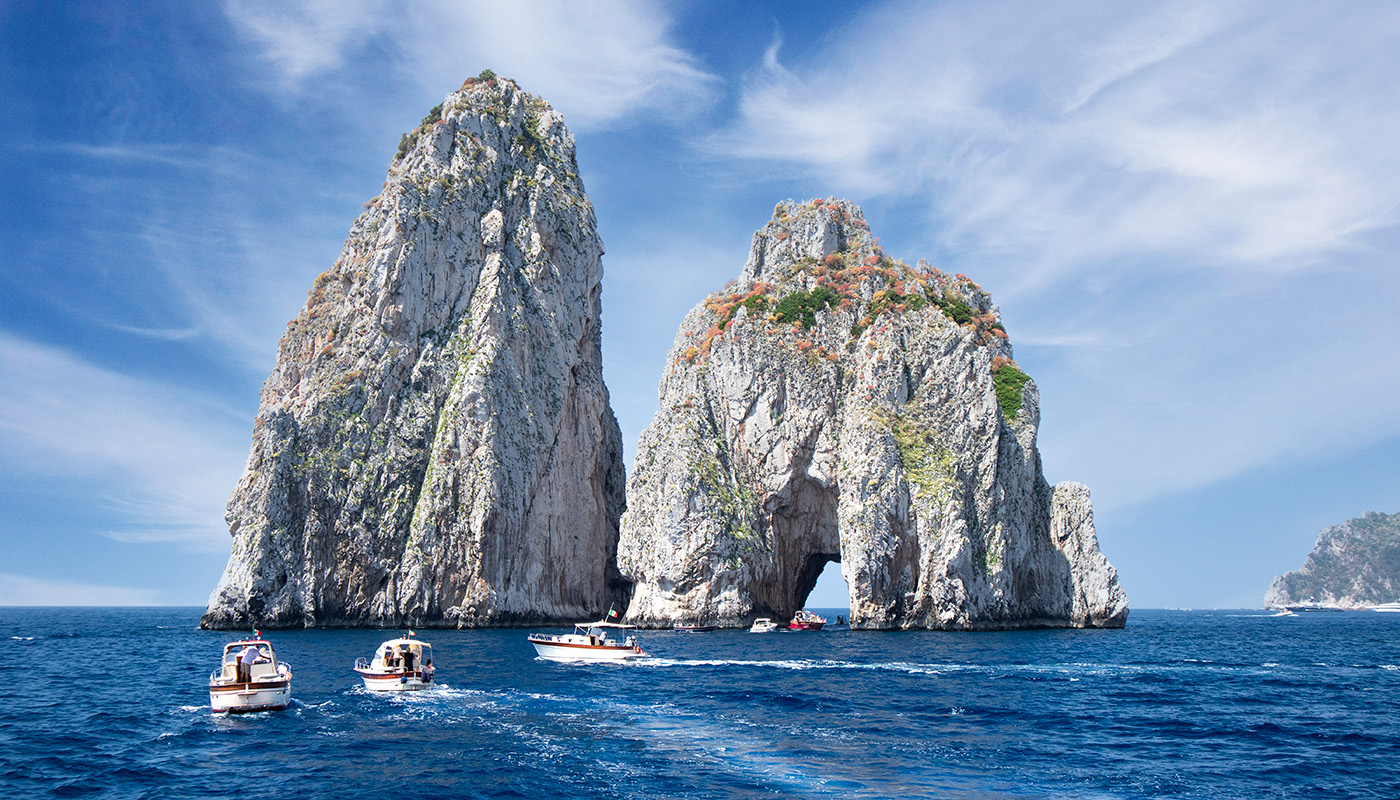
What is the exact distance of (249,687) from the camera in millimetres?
34938

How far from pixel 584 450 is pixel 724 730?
77.1m

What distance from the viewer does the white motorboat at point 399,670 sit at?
41.0 metres

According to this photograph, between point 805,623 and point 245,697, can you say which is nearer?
point 245,697

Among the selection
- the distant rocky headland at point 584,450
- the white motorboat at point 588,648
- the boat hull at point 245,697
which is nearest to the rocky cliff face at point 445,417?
the distant rocky headland at point 584,450

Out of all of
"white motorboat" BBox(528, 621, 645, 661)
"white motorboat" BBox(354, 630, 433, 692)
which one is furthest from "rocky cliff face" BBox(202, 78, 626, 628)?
"white motorboat" BBox(354, 630, 433, 692)

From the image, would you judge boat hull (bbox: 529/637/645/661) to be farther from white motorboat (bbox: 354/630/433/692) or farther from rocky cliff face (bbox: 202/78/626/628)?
rocky cliff face (bbox: 202/78/626/628)

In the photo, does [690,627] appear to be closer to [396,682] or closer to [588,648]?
[588,648]

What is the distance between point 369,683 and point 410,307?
6481 cm

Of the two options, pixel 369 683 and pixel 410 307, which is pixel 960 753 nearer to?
pixel 369 683

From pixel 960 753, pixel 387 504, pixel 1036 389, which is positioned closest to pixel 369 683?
pixel 960 753

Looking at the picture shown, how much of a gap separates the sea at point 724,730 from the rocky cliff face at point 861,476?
88.1ft

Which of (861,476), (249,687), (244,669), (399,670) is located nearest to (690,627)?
(861,476)

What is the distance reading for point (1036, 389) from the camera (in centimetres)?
10025

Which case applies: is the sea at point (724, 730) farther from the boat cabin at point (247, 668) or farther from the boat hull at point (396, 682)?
the boat cabin at point (247, 668)
